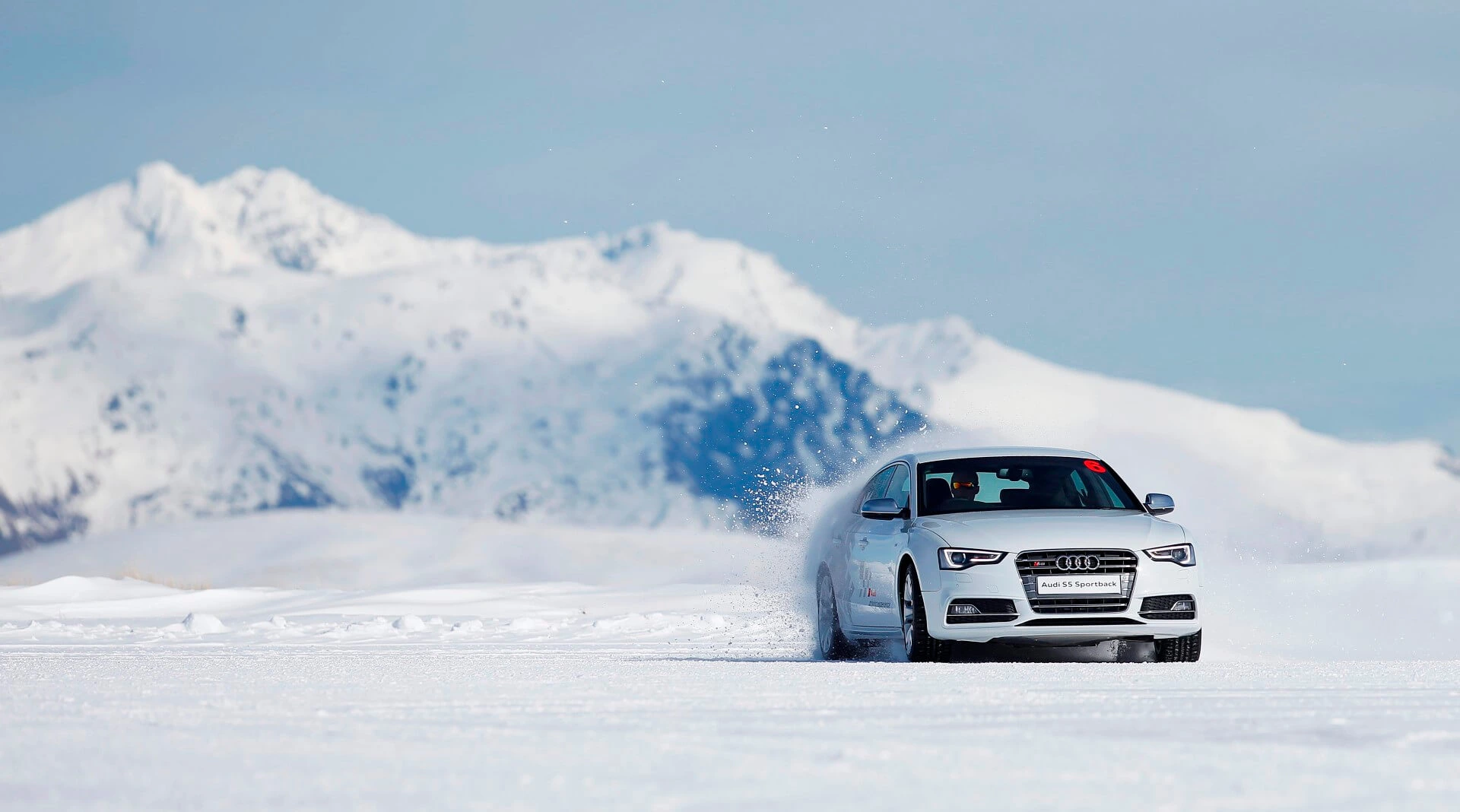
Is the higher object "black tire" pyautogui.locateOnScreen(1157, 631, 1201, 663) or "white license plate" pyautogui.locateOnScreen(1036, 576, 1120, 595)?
"white license plate" pyautogui.locateOnScreen(1036, 576, 1120, 595)

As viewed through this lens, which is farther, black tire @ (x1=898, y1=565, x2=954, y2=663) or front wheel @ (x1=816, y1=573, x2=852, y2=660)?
front wheel @ (x1=816, y1=573, x2=852, y2=660)

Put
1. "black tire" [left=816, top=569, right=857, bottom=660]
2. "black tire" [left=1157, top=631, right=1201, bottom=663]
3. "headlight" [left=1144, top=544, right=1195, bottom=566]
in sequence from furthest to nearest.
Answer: "black tire" [left=816, top=569, right=857, bottom=660] < "black tire" [left=1157, top=631, right=1201, bottom=663] < "headlight" [left=1144, top=544, right=1195, bottom=566]

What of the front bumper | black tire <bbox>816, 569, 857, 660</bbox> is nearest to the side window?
black tire <bbox>816, 569, 857, 660</bbox>

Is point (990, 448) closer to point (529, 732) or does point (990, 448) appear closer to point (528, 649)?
point (528, 649)

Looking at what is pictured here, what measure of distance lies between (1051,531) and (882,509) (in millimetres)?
1189

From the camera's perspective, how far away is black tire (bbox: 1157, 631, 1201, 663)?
12477 millimetres

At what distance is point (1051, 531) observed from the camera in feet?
39.9

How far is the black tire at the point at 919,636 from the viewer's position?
12.3m

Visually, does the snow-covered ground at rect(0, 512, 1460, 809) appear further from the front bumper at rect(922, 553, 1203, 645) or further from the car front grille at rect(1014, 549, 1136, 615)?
the car front grille at rect(1014, 549, 1136, 615)

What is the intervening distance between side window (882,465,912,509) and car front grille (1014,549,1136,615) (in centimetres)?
127

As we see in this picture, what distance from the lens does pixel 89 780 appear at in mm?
6422

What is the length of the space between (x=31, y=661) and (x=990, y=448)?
289 inches

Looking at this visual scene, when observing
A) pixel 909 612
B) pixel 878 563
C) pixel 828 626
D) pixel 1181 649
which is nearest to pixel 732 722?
pixel 909 612

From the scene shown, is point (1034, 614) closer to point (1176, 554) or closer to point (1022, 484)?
point (1176, 554)
